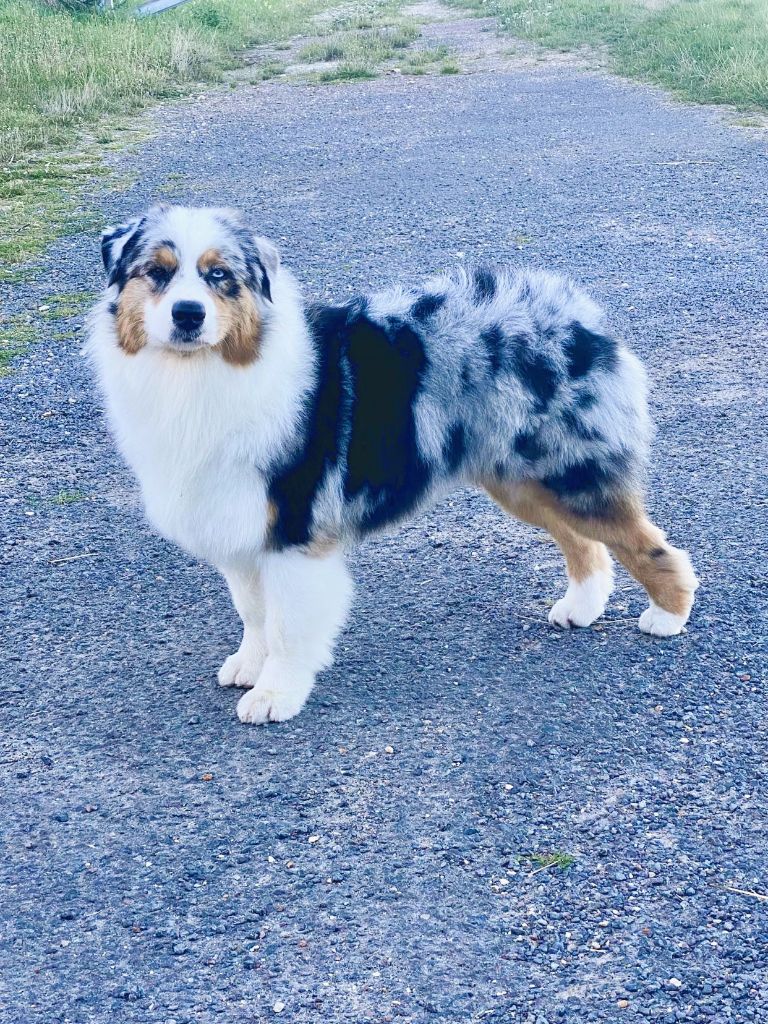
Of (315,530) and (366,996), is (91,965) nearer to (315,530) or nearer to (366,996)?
(366,996)

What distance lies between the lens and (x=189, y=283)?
12.8ft

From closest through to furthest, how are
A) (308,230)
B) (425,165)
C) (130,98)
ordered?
(308,230), (425,165), (130,98)

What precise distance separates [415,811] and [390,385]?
5.04 ft

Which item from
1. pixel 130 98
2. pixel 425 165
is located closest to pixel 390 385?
pixel 425 165

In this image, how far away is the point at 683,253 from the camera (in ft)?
31.3

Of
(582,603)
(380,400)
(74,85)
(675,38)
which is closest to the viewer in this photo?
(380,400)

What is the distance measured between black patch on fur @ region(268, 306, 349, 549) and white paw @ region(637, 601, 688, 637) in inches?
56.6

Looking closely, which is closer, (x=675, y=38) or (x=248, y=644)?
(x=248, y=644)

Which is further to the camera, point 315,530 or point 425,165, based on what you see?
point 425,165

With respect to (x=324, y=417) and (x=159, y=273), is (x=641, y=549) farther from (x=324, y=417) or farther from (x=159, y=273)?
(x=159, y=273)

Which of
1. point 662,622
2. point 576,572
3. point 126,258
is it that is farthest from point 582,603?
point 126,258

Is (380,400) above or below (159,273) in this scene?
below

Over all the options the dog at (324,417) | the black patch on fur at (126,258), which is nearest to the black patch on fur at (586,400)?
the dog at (324,417)

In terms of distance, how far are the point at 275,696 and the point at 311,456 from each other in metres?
0.88
